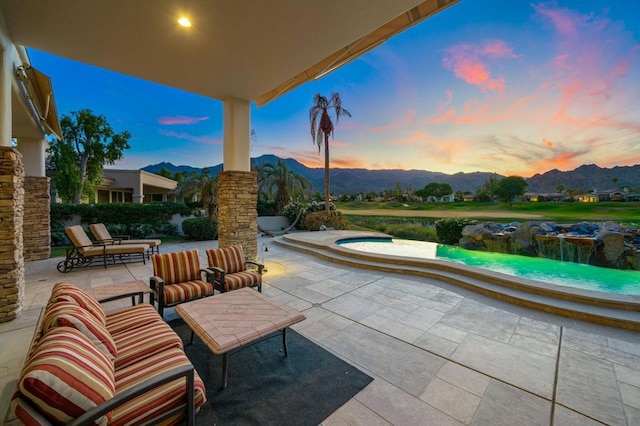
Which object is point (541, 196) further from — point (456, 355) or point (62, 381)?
point (62, 381)

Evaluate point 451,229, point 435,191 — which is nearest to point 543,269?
point 451,229

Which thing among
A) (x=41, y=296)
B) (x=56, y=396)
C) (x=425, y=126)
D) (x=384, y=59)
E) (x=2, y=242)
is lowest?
(x=41, y=296)

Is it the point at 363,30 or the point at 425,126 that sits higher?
the point at 425,126

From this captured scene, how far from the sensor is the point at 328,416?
190 centimetres

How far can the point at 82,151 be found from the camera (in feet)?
45.2

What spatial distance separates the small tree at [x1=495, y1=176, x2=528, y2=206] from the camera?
13961 millimetres

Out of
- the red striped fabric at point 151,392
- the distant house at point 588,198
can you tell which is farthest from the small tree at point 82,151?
the distant house at point 588,198

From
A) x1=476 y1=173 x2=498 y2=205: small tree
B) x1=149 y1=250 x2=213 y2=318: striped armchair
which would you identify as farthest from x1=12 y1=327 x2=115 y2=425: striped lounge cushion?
x1=476 y1=173 x2=498 y2=205: small tree

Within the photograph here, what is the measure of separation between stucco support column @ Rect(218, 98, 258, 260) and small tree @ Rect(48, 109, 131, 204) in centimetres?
1190

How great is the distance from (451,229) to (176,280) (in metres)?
9.83

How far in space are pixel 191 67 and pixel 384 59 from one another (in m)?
12.3

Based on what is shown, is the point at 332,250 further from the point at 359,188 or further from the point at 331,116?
the point at 359,188

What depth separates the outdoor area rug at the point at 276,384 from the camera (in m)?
1.91

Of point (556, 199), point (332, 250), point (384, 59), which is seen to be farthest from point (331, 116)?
point (556, 199)
